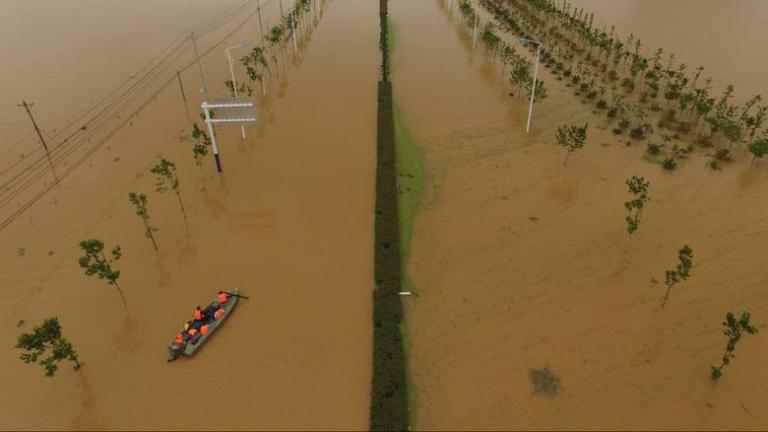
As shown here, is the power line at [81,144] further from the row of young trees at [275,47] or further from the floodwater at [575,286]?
the floodwater at [575,286]

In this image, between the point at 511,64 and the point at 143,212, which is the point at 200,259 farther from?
the point at 511,64

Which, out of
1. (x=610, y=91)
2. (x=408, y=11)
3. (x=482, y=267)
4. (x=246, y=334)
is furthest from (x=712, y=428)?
(x=408, y=11)

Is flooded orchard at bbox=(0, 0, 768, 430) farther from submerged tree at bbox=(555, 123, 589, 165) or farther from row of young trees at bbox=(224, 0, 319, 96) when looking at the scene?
row of young trees at bbox=(224, 0, 319, 96)

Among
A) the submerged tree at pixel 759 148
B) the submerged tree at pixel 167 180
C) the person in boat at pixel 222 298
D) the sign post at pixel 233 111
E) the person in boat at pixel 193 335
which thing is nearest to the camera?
the person in boat at pixel 193 335

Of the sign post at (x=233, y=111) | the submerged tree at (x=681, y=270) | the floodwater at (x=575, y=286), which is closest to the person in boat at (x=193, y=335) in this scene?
the floodwater at (x=575, y=286)

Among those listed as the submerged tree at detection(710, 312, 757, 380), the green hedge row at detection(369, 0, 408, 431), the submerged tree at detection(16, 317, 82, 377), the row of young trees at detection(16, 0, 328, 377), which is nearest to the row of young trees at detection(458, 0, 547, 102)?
the green hedge row at detection(369, 0, 408, 431)

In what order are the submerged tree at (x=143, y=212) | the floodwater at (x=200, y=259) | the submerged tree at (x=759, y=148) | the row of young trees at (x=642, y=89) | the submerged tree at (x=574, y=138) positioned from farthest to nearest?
the row of young trees at (x=642, y=89)
the submerged tree at (x=574, y=138)
the submerged tree at (x=759, y=148)
the submerged tree at (x=143, y=212)
the floodwater at (x=200, y=259)
